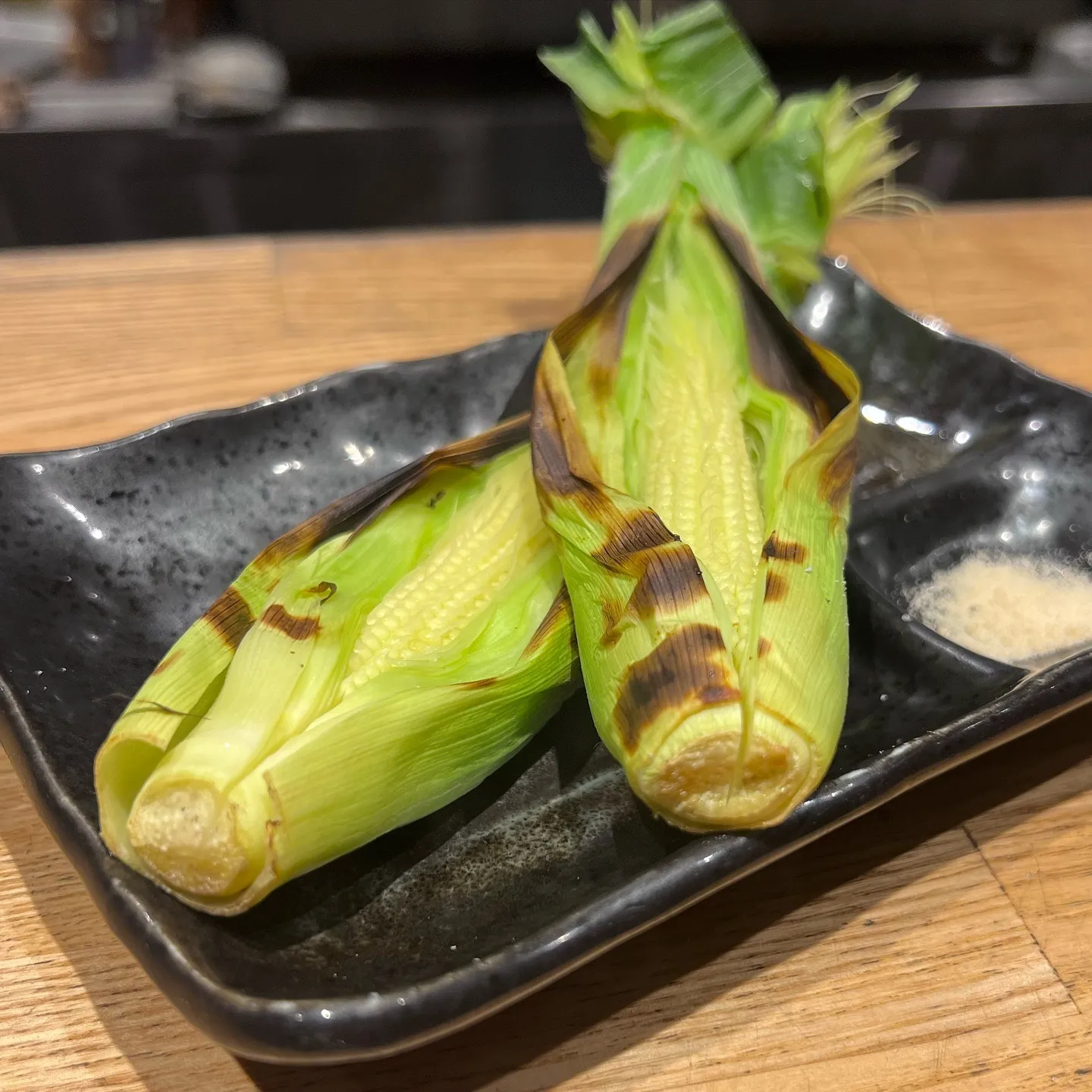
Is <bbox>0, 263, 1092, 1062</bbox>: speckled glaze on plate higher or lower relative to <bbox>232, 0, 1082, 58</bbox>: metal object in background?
lower

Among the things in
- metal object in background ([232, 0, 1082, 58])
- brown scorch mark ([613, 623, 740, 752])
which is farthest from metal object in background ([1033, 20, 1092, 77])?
brown scorch mark ([613, 623, 740, 752])

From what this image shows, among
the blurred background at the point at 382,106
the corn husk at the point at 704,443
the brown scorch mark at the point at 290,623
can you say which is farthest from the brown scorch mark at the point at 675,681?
the blurred background at the point at 382,106

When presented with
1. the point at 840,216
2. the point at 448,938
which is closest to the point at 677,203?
the point at 840,216

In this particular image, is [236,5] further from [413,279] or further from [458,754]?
[458,754]

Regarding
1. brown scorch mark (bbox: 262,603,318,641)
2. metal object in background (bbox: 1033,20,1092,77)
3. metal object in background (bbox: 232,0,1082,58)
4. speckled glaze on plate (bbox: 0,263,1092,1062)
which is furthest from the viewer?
metal object in background (bbox: 1033,20,1092,77)

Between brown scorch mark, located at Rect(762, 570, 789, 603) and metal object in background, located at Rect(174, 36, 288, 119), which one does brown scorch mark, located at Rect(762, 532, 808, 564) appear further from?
metal object in background, located at Rect(174, 36, 288, 119)

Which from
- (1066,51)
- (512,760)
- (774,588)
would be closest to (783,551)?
(774,588)
